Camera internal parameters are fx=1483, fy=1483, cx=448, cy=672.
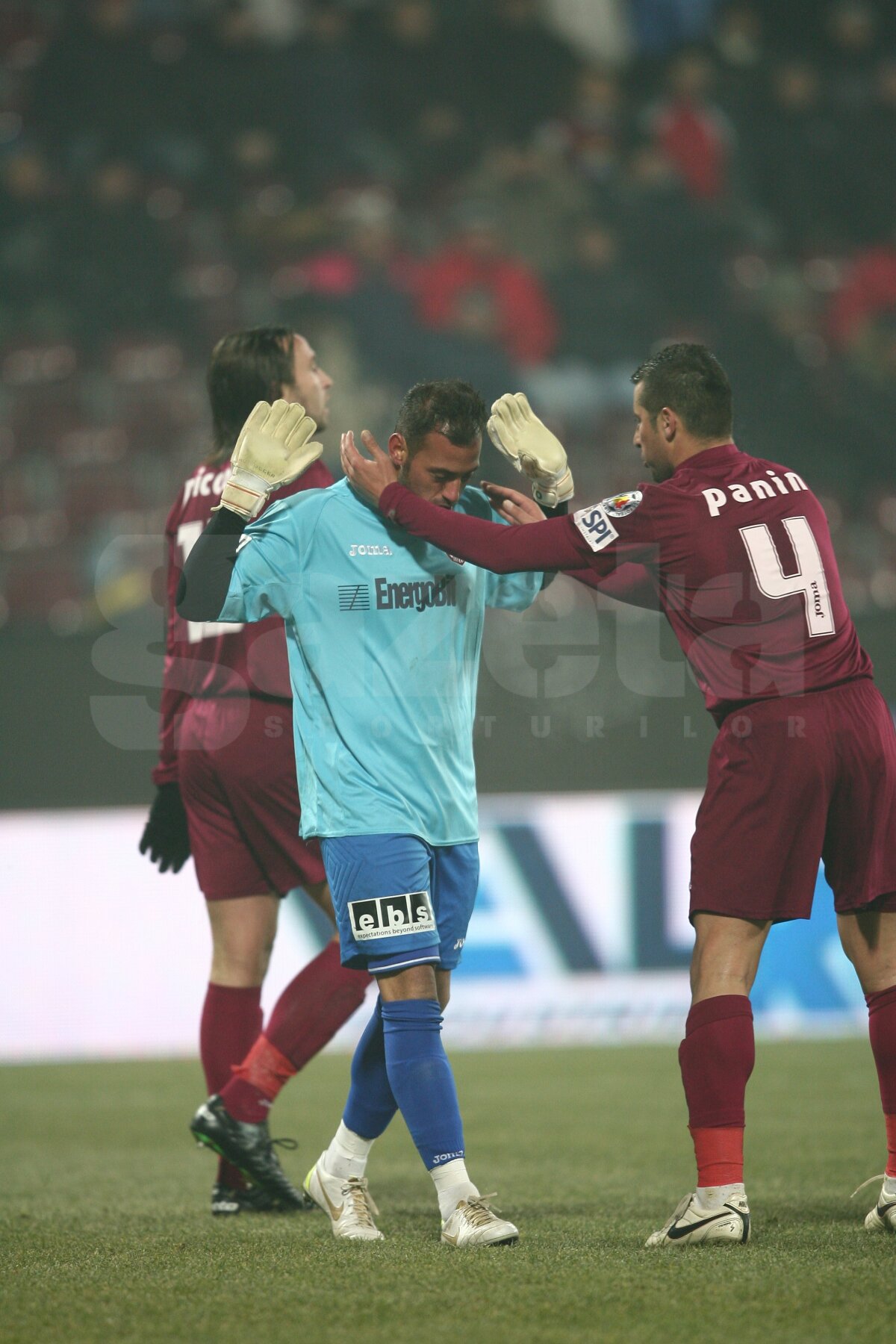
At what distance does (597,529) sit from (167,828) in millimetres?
1729

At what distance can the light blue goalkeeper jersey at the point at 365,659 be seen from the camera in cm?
330

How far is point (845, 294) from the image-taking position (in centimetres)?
1085

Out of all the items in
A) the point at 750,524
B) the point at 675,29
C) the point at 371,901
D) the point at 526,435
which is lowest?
the point at 371,901

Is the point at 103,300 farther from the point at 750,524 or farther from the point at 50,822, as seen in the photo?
the point at 750,524

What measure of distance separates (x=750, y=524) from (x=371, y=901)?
116cm

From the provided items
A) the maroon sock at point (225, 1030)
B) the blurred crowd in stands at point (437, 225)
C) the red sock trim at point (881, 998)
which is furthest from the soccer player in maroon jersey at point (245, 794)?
the blurred crowd in stands at point (437, 225)

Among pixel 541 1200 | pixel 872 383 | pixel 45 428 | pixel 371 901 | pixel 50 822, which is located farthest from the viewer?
pixel 872 383

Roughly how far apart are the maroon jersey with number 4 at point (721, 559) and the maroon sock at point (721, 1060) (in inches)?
25.6

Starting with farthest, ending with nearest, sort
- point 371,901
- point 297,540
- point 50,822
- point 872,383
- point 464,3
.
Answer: point 464,3 → point 872,383 → point 50,822 → point 297,540 → point 371,901

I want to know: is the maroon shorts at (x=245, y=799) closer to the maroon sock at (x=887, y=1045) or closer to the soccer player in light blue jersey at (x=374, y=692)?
the soccer player in light blue jersey at (x=374, y=692)

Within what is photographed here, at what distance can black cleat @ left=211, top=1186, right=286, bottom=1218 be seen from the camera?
3740 mm

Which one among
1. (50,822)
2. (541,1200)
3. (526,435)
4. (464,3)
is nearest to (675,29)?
(464,3)

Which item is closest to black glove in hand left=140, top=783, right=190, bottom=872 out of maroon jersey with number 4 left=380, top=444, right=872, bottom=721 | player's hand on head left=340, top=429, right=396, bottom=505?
player's hand on head left=340, top=429, right=396, bottom=505

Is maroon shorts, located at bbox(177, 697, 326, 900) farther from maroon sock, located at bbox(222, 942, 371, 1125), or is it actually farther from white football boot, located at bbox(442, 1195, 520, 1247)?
white football boot, located at bbox(442, 1195, 520, 1247)
